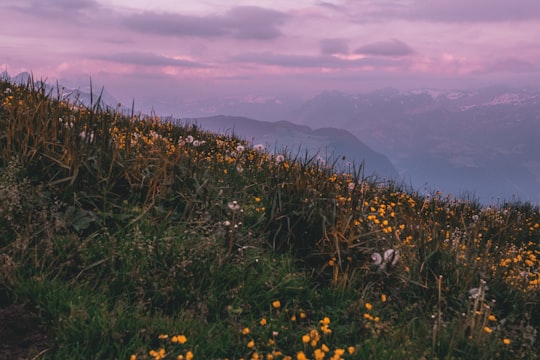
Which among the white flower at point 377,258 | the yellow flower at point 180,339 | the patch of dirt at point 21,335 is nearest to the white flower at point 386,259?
the white flower at point 377,258

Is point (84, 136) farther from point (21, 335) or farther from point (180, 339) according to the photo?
point (180, 339)

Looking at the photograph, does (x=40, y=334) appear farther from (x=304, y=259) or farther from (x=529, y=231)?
(x=529, y=231)

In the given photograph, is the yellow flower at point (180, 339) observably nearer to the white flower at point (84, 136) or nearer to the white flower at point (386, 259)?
the white flower at point (386, 259)

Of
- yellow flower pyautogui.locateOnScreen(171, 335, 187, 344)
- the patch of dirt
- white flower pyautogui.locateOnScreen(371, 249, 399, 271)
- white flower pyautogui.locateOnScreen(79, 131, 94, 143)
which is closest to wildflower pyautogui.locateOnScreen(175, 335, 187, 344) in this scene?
yellow flower pyautogui.locateOnScreen(171, 335, 187, 344)

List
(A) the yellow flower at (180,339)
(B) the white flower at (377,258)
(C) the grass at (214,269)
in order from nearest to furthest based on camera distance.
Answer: (A) the yellow flower at (180,339) → (C) the grass at (214,269) → (B) the white flower at (377,258)

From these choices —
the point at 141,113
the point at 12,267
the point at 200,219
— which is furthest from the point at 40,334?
the point at 141,113

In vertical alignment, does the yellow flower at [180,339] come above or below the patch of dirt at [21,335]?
above

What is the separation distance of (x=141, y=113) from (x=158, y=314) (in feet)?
29.2

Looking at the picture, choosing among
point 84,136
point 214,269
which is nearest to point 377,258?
point 214,269

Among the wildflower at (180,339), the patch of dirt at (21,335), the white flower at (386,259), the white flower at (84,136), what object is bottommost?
the patch of dirt at (21,335)

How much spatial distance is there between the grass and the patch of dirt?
7 centimetres

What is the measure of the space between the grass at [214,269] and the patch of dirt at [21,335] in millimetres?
69

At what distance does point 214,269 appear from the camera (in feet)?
15.0

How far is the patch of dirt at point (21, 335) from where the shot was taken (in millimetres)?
3473
